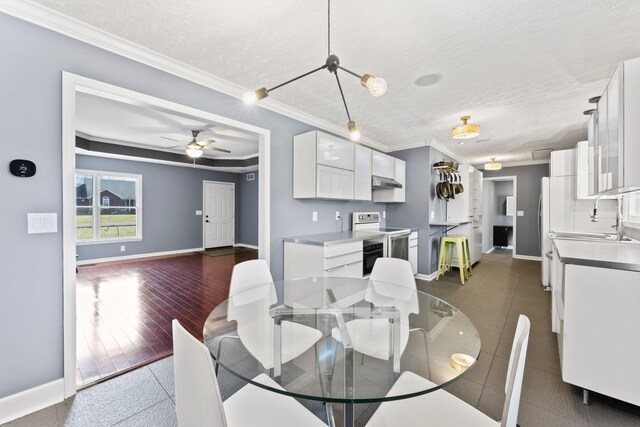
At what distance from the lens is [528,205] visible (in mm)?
6457

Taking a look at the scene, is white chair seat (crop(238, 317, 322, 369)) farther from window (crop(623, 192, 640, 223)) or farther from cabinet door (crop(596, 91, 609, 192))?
window (crop(623, 192, 640, 223))

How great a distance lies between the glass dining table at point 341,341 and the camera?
1.07 meters

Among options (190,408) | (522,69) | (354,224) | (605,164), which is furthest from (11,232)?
(605,164)

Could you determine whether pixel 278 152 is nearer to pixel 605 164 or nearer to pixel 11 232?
pixel 11 232

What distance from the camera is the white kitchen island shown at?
1.50 metres

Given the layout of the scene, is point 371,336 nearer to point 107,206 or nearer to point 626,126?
point 626,126

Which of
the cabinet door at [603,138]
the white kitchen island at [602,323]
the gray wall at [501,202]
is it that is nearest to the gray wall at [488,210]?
the gray wall at [501,202]

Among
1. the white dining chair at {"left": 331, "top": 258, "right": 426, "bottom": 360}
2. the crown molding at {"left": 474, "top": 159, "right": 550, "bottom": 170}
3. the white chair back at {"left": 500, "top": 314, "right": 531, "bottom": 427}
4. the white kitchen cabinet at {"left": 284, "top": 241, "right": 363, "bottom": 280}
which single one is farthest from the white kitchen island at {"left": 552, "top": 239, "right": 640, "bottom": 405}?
the crown molding at {"left": 474, "top": 159, "right": 550, "bottom": 170}

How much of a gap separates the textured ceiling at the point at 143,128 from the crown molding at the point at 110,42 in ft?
1.80

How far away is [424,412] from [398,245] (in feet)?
10.1

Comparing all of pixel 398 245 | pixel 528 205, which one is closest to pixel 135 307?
pixel 398 245

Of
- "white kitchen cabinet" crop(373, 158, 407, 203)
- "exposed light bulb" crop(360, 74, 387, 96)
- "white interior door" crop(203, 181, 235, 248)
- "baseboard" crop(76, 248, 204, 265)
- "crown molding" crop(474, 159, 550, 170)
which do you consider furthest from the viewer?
"white interior door" crop(203, 181, 235, 248)

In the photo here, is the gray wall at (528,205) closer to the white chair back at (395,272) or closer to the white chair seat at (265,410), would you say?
the white chair back at (395,272)

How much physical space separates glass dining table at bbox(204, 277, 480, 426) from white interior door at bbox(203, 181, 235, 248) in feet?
19.2
